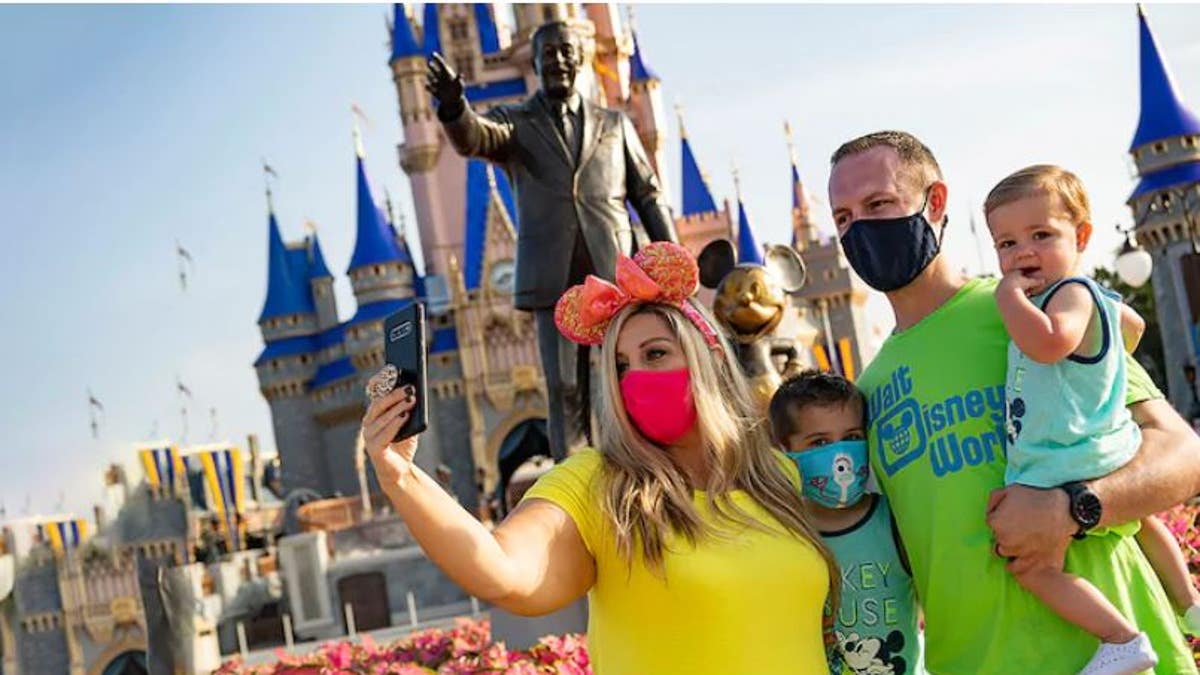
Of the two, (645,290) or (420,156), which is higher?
(420,156)

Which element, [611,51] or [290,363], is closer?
[290,363]

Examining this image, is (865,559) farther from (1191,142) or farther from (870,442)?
(1191,142)

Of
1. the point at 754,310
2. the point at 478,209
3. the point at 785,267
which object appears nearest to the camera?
the point at 754,310

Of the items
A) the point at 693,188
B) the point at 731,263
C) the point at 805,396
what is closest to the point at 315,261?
the point at 693,188

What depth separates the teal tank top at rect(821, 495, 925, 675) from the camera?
9.20ft

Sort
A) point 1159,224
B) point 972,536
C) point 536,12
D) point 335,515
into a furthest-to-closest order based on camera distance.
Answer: point 536,12 < point 1159,224 < point 335,515 < point 972,536

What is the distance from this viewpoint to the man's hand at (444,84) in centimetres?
556

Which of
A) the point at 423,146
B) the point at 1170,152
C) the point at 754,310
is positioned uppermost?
the point at 423,146

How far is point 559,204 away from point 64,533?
142 ft

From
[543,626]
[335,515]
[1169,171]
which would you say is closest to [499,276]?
[335,515]

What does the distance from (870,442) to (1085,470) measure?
1.46 feet

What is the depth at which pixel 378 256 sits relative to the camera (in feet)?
149

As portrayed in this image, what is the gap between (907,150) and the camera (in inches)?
111

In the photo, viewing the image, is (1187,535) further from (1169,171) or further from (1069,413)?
(1169,171)
